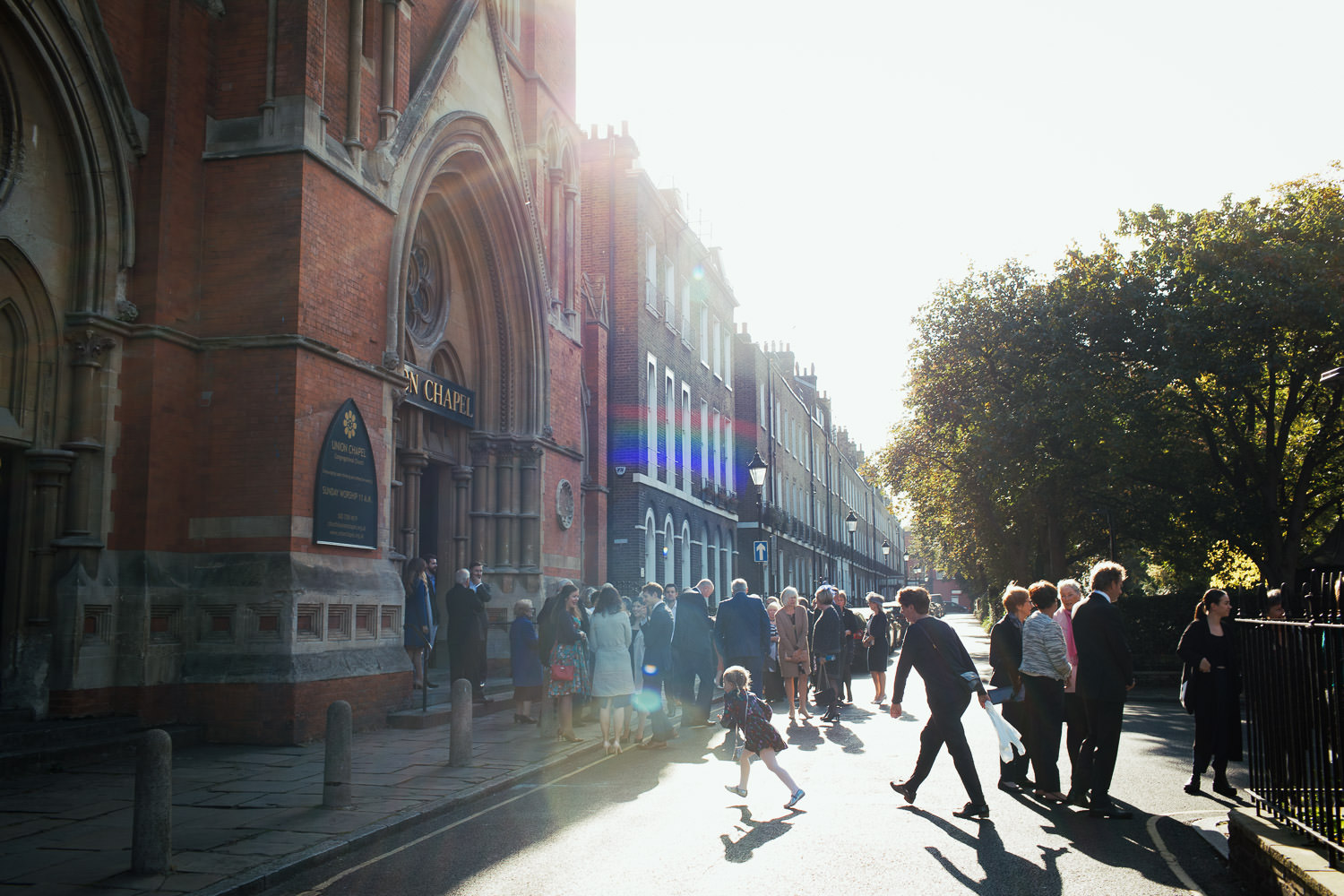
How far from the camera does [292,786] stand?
860 cm

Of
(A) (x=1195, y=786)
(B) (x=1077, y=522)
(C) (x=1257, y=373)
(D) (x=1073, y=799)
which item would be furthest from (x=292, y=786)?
(B) (x=1077, y=522)

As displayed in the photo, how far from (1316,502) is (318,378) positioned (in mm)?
26438

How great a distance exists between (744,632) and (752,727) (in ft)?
14.4

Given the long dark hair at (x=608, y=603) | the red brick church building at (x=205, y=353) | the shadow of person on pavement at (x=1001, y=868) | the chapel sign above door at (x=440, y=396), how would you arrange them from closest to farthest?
the shadow of person on pavement at (x=1001, y=868) → the red brick church building at (x=205, y=353) → the long dark hair at (x=608, y=603) → the chapel sign above door at (x=440, y=396)

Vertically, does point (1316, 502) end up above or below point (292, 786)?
above

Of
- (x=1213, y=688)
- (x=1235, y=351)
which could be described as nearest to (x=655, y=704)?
(x=1213, y=688)

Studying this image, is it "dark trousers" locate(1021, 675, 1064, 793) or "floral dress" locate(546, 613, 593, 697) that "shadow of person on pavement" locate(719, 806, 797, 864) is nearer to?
"dark trousers" locate(1021, 675, 1064, 793)

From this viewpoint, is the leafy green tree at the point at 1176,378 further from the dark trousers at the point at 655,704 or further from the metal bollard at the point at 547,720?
the metal bollard at the point at 547,720

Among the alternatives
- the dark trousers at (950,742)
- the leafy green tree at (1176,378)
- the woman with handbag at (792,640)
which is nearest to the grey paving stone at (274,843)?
Result: the dark trousers at (950,742)

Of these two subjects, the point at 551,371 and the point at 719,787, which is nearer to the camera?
the point at 719,787

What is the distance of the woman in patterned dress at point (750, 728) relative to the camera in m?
8.12

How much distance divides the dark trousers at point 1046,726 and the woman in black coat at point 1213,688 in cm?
127

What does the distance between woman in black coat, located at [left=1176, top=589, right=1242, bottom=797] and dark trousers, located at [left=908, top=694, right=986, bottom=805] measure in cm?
219

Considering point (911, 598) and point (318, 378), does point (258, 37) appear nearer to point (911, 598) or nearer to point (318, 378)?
point (318, 378)
